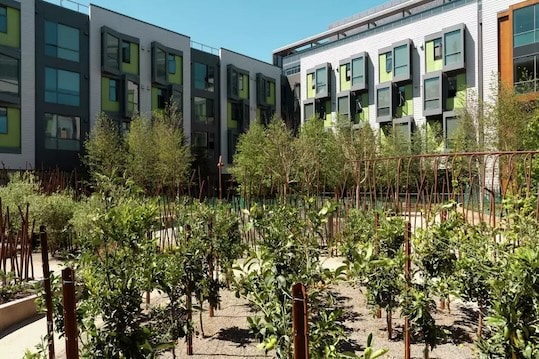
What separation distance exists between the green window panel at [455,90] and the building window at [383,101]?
4.01 metres

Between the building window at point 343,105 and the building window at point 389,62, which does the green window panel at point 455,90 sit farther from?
the building window at point 343,105

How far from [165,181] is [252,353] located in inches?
808

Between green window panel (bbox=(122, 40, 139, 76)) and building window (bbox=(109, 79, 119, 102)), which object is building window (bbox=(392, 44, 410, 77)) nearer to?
green window panel (bbox=(122, 40, 139, 76))

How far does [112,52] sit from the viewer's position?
87.0ft

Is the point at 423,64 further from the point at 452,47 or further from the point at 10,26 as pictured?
the point at 10,26

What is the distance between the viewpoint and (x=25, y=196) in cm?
1041

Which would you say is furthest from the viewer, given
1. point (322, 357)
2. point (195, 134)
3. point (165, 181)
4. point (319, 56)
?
point (319, 56)

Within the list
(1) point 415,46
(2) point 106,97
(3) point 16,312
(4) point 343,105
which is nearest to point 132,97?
(2) point 106,97

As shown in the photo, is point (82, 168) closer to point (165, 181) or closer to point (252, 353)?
point (165, 181)

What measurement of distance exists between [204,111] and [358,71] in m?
11.9

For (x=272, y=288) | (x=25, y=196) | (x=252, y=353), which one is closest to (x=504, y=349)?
(x=272, y=288)

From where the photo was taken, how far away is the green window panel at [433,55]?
2755 cm

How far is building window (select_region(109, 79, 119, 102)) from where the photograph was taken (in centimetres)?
2688

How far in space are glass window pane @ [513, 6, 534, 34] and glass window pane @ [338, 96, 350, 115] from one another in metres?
12.0
